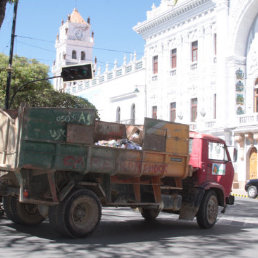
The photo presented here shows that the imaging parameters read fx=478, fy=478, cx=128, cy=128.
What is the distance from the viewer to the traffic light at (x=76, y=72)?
54.2 ft

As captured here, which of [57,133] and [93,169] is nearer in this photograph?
[57,133]

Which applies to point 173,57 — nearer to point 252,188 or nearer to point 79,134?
point 252,188

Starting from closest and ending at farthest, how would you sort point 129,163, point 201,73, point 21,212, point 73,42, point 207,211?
point 129,163 → point 21,212 → point 207,211 → point 201,73 → point 73,42

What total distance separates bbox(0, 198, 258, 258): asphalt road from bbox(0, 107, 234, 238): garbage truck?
41 cm

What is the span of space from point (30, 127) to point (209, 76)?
88.9 ft

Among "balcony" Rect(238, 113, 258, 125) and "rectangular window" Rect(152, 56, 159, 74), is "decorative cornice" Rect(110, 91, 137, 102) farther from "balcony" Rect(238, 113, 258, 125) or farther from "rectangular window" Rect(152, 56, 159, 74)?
"balcony" Rect(238, 113, 258, 125)

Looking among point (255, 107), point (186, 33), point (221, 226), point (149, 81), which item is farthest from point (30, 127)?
point (149, 81)

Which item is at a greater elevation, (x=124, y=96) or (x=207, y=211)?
(x=124, y=96)

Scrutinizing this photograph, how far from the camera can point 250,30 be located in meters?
33.1

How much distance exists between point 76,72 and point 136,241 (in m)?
8.80

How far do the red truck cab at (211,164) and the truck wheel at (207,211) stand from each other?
232mm

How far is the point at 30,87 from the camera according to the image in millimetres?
26844

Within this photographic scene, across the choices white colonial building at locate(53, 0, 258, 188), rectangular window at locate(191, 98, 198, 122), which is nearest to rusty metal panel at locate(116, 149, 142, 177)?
white colonial building at locate(53, 0, 258, 188)

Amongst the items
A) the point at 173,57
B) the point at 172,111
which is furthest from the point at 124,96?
the point at 173,57
